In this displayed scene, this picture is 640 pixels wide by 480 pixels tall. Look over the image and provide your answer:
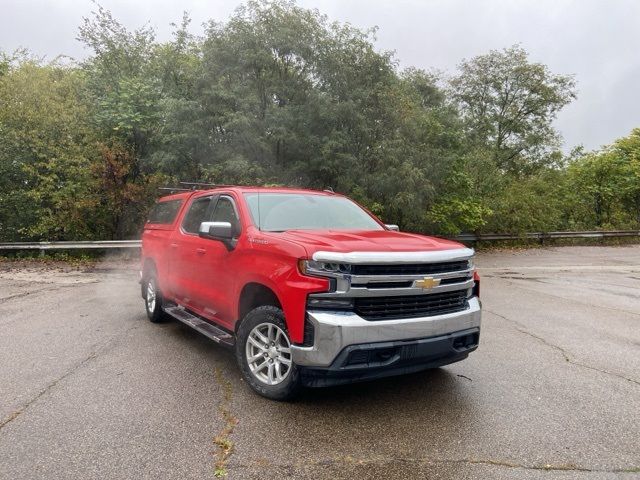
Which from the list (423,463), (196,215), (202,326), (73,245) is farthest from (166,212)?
(73,245)

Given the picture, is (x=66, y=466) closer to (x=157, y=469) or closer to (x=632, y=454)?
(x=157, y=469)

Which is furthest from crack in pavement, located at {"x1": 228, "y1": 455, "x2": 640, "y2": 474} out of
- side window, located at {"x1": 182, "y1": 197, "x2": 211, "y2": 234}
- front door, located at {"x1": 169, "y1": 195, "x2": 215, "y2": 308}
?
side window, located at {"x1": 182, "y1": 197, "x2": 211, "y2": 234}

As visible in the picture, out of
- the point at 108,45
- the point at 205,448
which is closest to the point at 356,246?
the point at 205,448

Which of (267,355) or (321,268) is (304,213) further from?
(267,355)

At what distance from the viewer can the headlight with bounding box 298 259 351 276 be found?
136 inches

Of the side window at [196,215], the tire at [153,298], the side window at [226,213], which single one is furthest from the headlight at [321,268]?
the tire at [153,298]

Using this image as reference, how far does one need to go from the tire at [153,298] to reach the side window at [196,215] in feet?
3.94

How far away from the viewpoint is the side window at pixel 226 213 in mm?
4614

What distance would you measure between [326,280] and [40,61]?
2505 centimetres

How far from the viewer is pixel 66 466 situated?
284cm

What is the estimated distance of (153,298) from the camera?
262 inches

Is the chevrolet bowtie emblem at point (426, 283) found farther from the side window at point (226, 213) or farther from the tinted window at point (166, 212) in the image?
the tinted window at point (166, 212)

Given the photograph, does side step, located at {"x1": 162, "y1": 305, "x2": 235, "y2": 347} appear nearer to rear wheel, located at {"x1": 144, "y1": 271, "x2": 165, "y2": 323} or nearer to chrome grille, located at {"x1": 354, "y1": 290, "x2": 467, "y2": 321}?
rear wheel, located at {"x1": 144, "y1": 271, "x2": 165, "y2": 323}

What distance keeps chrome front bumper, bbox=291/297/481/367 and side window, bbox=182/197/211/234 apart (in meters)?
2.56
